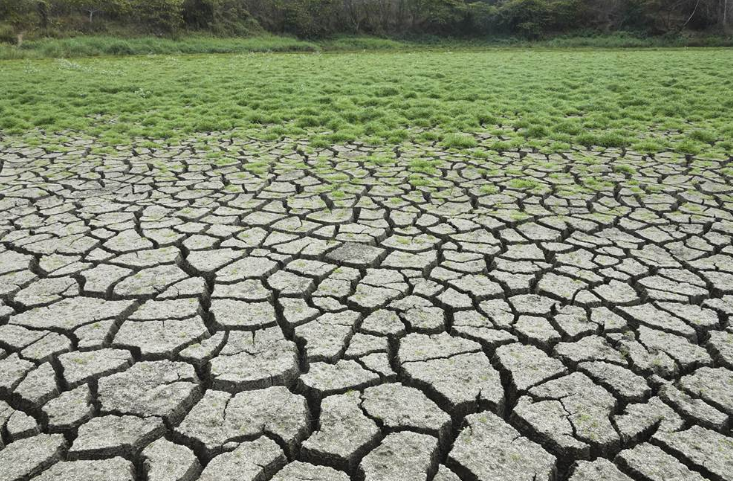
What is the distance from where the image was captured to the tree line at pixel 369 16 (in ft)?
78.6

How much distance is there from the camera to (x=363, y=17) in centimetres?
3281

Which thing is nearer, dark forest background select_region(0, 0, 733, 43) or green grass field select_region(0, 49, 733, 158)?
green grass field select_region(0, 49, 733, 158)

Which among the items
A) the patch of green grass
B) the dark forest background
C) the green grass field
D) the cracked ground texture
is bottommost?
the cracked ground texture

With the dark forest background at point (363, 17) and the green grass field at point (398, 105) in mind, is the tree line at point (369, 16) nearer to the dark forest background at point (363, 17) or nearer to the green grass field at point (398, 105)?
the dark forest background at point (363, 17)

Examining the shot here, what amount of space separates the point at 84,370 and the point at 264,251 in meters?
1.52

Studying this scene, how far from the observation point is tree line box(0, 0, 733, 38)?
78.6 feet

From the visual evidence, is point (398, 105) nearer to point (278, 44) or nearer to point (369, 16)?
point (278, 44)

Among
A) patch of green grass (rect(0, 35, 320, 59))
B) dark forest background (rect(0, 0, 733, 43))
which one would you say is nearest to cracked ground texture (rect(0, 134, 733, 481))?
patch of green grass (rect(0, 35, 320, 59))

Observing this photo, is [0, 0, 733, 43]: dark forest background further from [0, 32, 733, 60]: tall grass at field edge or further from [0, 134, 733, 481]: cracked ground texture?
[0, 134, 733, 481]: cracked ground texture

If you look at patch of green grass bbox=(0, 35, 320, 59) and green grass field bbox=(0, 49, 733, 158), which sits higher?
patch of green grass bbox=(0, 35, 320, 59)

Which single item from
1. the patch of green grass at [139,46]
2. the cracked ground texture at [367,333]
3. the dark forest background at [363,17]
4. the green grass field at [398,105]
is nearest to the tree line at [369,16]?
the dark forest background at [363,17]

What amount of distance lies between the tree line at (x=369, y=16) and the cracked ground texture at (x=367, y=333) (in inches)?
900

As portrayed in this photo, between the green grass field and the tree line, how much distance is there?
1123 centimetres

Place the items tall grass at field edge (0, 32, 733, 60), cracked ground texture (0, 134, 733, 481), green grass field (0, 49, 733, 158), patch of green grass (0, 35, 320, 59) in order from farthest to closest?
tall grass at field edge (0, 32, 733, 60) < patch of green grass (0, 35, 320, 59) < green grass field (0, 49, 733, 158) < cracked ground texture (0, 134, 733, 481)
